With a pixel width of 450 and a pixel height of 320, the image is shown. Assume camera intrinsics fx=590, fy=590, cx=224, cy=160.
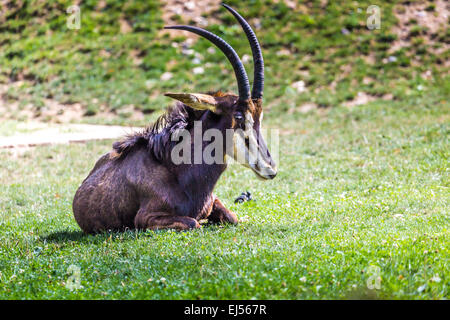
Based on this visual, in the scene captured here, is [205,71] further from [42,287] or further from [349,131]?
[42,287]

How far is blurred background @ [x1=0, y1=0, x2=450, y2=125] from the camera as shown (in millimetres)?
22500

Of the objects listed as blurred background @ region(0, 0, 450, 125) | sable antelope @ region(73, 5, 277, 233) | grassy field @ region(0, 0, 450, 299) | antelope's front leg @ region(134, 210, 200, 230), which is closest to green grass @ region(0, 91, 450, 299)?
grassy field @ region(0, 0, 450, 299)

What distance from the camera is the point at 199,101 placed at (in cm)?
788

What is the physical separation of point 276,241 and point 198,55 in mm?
19328

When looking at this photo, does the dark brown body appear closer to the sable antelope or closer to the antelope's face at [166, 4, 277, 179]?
A: the sable antelope

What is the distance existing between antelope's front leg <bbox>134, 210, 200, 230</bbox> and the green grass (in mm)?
234

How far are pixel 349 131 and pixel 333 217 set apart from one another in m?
9.70

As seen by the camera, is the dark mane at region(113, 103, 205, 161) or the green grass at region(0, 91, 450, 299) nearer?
the green grass at region(0, 91, 450, 299)

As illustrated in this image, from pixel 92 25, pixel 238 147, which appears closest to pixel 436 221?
pixel 238 147

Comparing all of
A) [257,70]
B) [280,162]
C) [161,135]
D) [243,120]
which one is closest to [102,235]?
[161,135]

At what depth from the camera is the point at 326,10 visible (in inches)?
1083

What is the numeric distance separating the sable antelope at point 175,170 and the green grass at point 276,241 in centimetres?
41

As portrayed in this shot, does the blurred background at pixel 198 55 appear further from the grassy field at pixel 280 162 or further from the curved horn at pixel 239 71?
the curved horn at pixel 239 71

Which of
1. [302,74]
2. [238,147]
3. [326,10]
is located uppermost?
[238,147]
